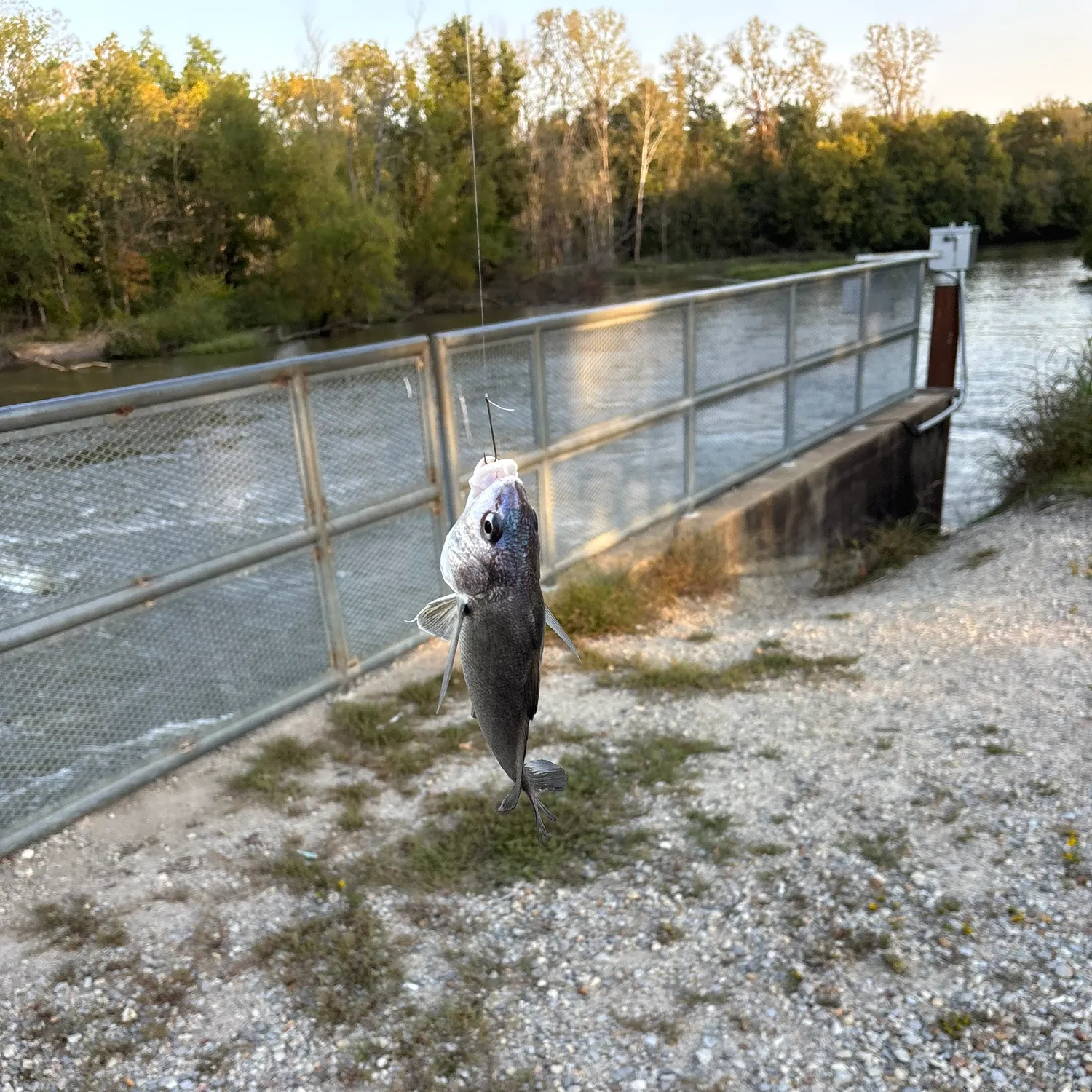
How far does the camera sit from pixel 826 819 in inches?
154

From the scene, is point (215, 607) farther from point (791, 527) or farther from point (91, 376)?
point (91, 376)

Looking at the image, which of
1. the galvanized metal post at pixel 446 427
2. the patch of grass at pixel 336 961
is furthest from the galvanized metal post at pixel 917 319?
the patch of grass at pixel 336 961

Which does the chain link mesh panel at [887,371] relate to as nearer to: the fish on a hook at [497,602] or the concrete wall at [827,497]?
the concrete wall at [827,497]

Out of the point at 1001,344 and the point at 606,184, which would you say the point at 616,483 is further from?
the point at 606,184

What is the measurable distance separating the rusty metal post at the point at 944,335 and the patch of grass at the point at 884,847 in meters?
9.66

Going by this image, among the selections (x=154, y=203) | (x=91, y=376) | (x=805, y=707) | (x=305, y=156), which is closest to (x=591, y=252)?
(x=305, y=156)

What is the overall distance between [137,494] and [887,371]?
30.8 ft

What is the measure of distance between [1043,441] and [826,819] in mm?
6664

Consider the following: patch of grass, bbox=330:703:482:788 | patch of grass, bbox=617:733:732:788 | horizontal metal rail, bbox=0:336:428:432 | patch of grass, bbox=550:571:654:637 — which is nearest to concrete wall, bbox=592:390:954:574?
patch of grass, bbox=550:571:654:637

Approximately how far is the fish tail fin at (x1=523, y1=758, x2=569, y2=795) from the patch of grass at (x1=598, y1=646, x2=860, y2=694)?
3.52 meters

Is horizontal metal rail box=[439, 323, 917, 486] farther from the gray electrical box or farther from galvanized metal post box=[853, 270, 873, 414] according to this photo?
the gray electrical box

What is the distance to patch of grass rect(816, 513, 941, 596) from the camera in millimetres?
8227

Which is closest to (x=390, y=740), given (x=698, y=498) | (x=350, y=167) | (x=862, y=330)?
(x=698, y=498)

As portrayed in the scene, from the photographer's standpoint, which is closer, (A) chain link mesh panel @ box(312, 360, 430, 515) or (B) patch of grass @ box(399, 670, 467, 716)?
(A) chain link mesh panel @ box(312, 360, 430, 515)
